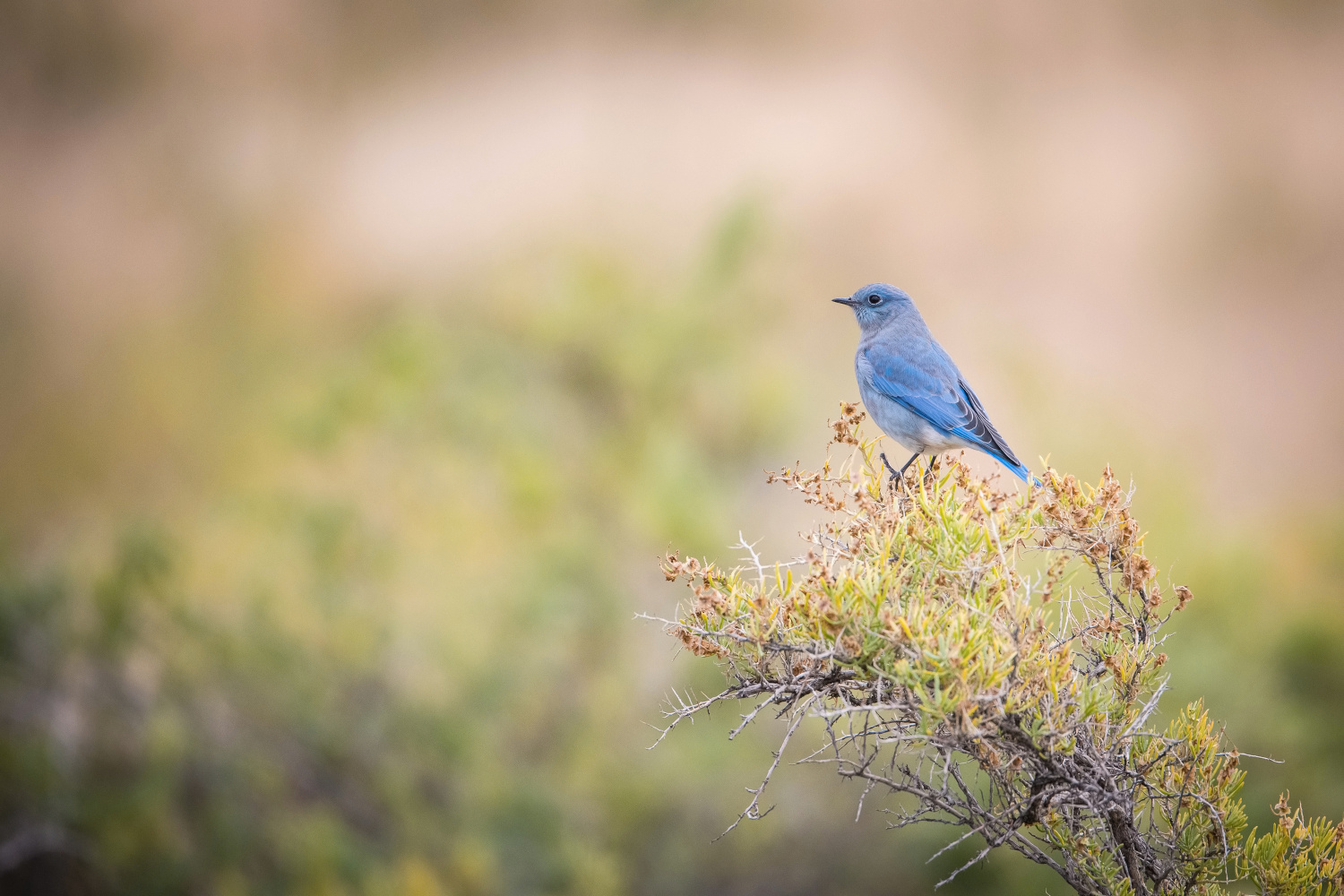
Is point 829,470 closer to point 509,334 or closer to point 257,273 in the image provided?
point 509,334

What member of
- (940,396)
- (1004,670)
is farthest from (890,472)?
(1004,670)

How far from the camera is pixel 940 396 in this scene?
4570mm

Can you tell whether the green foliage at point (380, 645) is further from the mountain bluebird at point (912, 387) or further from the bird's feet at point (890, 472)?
the bird's feet at point (890, 472)

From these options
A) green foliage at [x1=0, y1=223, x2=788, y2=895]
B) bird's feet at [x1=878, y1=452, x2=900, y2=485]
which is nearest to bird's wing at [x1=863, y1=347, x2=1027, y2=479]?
bird's feet at [x1=878, y1=452, x2=900, y2=485]

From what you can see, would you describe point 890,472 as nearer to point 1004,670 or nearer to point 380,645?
point 1004,670

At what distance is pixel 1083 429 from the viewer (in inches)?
557

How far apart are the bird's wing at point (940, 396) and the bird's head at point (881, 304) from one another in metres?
0.28

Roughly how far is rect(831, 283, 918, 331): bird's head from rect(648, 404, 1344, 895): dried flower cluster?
2.49 metres

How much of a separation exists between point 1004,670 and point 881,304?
10.7ft

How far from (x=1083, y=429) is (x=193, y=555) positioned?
42.8 feet


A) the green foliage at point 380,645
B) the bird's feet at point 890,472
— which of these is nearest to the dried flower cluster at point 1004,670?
the bird's feet at point 890,472

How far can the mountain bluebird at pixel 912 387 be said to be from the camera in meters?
4.43

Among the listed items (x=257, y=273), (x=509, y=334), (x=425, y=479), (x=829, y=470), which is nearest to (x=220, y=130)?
(x=257, y=273)

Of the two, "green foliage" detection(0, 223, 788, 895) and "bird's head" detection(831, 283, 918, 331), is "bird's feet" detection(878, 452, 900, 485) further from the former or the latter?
"green foliage" detection(0, 223, 788, 895)
